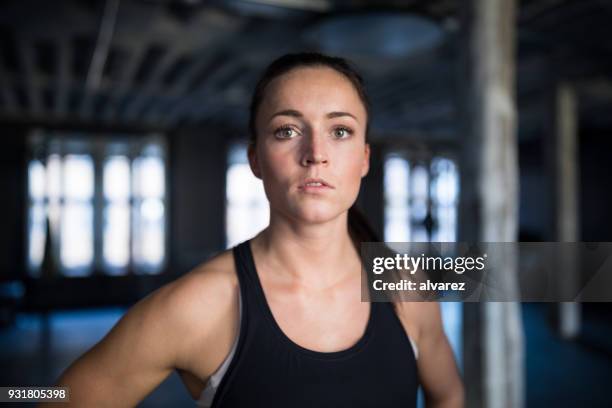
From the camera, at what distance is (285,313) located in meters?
1.02

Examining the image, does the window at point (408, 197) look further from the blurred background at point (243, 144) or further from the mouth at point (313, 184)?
the mouth at point (313, 184)

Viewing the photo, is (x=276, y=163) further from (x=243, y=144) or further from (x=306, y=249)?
(x=243, y=144)

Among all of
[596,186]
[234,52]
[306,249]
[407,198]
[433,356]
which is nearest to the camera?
[306,249]

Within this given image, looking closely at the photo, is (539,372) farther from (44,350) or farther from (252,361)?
(44,350)

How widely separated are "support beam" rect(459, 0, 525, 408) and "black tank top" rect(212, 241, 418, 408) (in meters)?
2.01

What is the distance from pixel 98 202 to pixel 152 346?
9.49m

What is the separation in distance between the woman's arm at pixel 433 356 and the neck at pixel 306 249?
0.61 feet

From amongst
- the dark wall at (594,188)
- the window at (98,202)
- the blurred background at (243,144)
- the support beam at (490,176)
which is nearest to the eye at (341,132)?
the blurred background at (243,144)

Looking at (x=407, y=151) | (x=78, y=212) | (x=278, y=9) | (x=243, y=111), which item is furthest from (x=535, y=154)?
(x=78, y=212)

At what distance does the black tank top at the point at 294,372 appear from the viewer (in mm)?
944

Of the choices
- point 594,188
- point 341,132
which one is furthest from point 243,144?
point 341,132

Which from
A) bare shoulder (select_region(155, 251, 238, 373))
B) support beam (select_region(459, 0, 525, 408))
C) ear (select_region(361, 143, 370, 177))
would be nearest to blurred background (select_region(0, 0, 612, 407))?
support beam (select_region(459, 0, 525, 408))

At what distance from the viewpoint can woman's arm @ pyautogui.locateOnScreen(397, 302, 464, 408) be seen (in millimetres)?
1130

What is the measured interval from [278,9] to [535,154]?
944 cm
